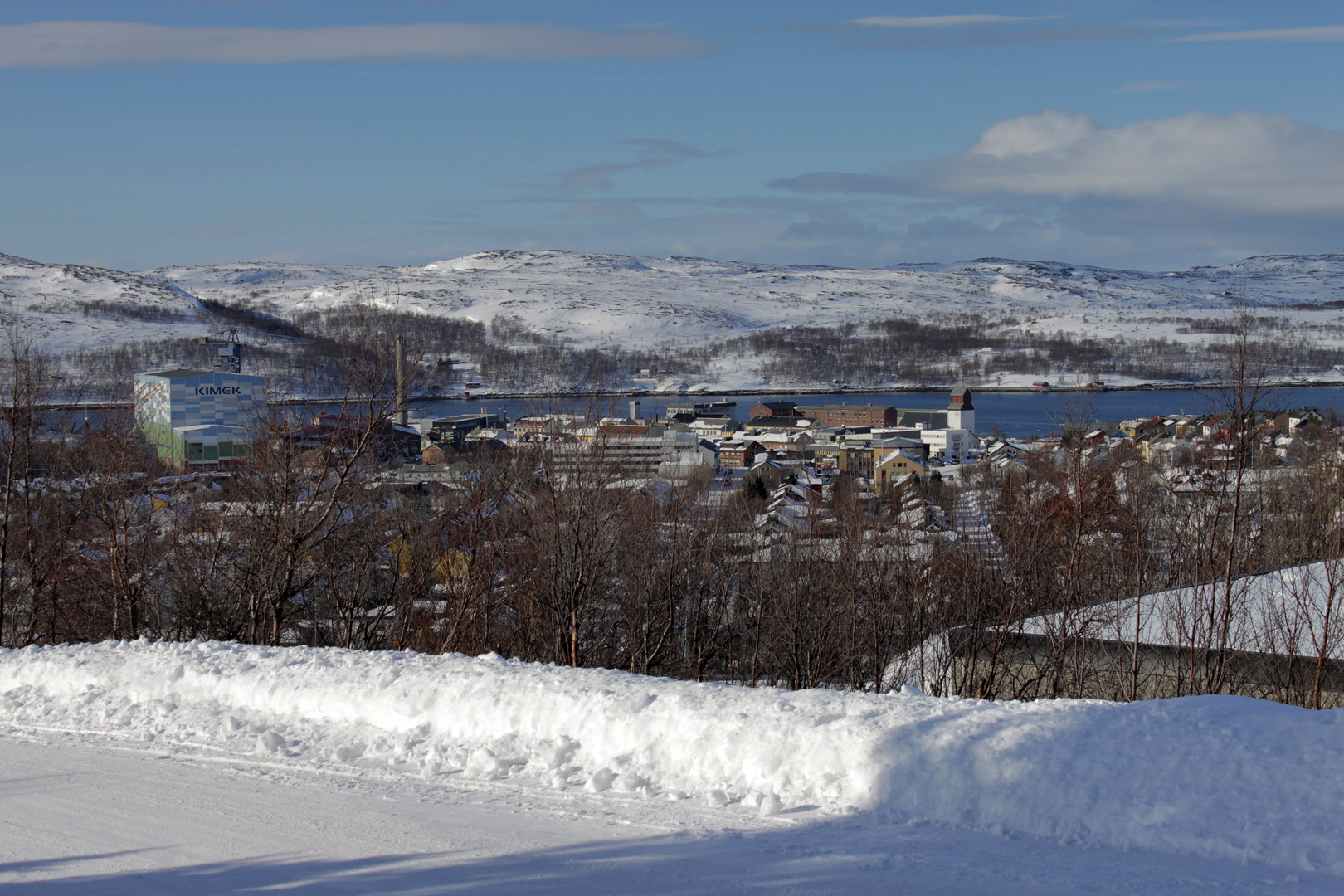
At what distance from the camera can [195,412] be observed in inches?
2242

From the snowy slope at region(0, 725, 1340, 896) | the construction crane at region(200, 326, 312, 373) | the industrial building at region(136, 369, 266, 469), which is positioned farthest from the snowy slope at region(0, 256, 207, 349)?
the snowy slope at region(0, 725, 1340, 896)

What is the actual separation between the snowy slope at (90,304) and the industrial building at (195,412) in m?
94.3

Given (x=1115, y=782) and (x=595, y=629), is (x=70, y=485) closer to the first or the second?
(x=595, y=629)

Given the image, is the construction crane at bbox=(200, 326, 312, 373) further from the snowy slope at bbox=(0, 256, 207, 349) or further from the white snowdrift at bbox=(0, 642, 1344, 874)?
the white snowdrift at bbox=(0, 642, 1344, 874)

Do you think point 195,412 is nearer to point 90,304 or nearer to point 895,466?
point 895,466

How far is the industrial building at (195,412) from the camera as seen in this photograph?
171 ft

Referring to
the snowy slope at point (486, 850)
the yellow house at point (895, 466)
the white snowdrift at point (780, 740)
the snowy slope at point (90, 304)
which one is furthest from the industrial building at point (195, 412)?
the snowy slope at point (90, 304)

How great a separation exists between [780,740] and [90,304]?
186 m

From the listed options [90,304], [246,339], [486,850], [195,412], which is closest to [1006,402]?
[195,412]

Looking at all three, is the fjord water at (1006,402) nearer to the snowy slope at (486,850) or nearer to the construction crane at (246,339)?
the construction crane at (246,339)

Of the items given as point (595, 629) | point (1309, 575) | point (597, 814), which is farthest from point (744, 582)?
point (597, 814)

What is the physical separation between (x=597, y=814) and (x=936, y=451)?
74.4m

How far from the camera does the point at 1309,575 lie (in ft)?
36.6

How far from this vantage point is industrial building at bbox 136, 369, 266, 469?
171 feet
